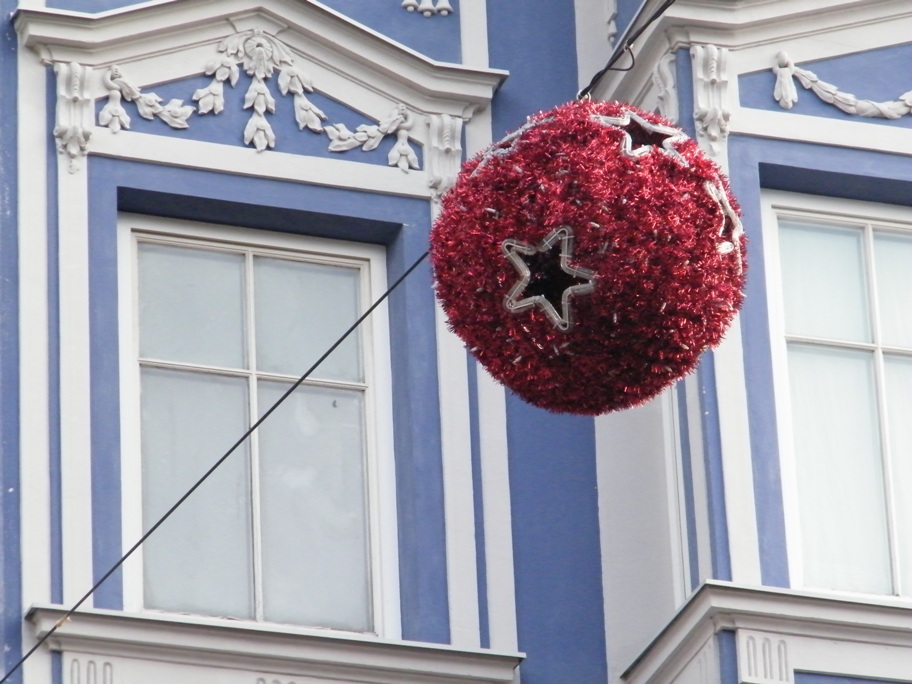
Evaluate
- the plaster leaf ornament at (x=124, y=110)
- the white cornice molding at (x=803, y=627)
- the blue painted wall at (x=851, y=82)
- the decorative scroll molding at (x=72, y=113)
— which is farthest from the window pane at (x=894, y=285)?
the decorative scroll molding at (x=72, y=113)

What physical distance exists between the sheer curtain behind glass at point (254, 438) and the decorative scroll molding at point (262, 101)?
0.42 metres

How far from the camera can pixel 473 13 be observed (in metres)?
12.1

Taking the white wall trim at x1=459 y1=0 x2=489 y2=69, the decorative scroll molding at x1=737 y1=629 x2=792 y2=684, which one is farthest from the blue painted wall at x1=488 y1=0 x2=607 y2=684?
the decorative scroll molding at x1=737 y1=629 x2=792 y2=684

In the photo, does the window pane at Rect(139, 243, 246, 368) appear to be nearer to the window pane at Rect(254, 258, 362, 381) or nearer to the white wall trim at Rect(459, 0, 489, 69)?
the window pane at Rect(254, 258, 362, 381)

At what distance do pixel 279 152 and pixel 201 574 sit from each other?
155cm

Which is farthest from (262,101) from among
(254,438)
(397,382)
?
(254,438)

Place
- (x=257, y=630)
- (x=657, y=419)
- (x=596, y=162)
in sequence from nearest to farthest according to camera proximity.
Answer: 1. (x=596, y=162)
2. (x=257, y=630)
3. (x=657, y=419)

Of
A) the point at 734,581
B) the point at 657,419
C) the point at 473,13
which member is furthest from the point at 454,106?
the point at 734,581

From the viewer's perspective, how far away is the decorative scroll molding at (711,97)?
11.5 metres

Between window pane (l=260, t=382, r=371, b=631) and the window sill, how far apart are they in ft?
0.80

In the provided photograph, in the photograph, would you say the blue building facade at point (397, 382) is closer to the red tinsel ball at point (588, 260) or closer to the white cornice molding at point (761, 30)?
the white cornice molding at point (761, 30)

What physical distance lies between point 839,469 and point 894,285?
0.75 m

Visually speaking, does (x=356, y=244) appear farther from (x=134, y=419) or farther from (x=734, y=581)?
(x=734, y=581)

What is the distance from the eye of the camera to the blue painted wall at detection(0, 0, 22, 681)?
34.5 feet
